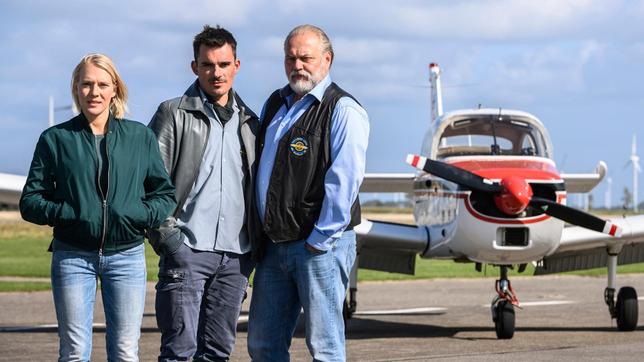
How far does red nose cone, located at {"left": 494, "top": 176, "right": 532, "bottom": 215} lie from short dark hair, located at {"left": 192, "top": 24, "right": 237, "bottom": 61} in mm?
5582

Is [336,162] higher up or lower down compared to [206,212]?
higher up

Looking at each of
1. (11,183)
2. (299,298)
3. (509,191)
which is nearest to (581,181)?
(509,191)

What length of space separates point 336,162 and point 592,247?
826 cm

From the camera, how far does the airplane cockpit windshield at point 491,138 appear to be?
12.1 m

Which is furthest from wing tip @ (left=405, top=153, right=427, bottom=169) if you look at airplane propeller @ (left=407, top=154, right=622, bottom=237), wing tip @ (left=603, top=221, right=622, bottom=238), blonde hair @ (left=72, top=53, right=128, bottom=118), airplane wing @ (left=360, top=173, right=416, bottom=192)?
blonde hair @ (left=72, top=53, right=128, bottom=118)

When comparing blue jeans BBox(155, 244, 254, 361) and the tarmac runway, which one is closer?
blue jeans BBox(155, 244, 254, 361)

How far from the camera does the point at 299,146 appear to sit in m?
5.14

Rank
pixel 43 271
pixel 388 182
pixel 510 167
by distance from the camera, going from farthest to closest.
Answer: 1. pixel 43 271
2. pixel 388 182
3. pixel 510 167

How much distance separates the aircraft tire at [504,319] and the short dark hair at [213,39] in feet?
19.8

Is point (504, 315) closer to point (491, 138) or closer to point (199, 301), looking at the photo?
point (491, 138)

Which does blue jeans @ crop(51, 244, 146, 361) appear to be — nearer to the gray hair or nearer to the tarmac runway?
the gray hair

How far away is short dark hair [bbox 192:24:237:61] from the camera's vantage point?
17.7 ft

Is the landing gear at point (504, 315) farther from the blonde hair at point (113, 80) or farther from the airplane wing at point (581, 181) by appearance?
the blonde hair at point (113, 80)

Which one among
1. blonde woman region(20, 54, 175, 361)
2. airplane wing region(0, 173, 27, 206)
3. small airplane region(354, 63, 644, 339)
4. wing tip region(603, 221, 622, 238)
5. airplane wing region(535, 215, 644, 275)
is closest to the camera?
blonde woman region(20, 54, 175, 361)
